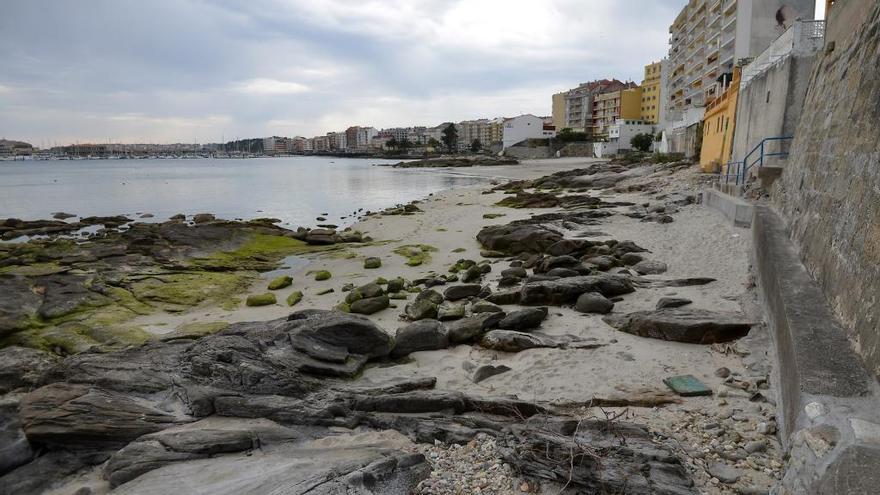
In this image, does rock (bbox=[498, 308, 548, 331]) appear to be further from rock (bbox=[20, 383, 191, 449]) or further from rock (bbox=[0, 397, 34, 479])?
rock (bbox=[0, 397, 34, 479])

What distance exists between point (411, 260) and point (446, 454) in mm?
11635

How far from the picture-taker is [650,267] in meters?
11.7

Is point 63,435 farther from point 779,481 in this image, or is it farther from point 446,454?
point 779,481

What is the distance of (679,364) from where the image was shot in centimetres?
664

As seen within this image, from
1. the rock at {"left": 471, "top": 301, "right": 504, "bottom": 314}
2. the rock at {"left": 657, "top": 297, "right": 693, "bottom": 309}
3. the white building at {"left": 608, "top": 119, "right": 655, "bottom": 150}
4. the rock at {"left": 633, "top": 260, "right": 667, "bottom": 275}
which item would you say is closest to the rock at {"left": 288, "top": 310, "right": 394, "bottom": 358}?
the rock at {"left": 471, "top": 301, "right": 504, "bottom": 314}

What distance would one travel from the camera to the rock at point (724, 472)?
4.09 meters

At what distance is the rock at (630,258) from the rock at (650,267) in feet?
1.12

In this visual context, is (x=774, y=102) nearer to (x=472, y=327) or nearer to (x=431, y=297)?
(x=431, y=297)

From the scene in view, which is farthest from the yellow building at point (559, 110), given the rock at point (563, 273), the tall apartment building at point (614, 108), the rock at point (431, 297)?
the rock at point (431, 297)

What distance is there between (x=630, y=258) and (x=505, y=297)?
418 cm

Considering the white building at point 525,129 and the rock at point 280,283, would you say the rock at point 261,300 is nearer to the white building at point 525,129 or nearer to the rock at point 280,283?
the rock at point 280,283

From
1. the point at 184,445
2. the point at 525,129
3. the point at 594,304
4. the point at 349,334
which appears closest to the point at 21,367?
the point at 184,445

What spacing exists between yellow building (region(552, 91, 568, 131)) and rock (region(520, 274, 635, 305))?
419 ft

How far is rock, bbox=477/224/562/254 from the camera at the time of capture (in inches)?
→ 628
